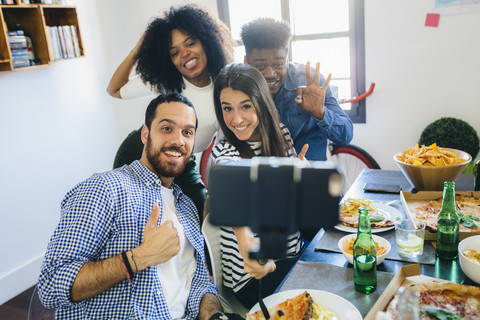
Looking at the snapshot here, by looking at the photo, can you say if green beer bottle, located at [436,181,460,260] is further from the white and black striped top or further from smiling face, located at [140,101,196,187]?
smiling face, located at [140,101,196,187]

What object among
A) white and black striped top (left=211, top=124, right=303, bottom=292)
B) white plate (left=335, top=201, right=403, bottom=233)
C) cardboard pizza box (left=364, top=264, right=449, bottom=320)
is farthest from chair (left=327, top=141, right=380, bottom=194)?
cardboard pizza box (left=364, top=264, right=449, bottom=320)

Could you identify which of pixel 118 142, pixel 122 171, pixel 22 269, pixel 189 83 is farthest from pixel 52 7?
pixel 122 171

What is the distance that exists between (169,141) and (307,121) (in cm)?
79

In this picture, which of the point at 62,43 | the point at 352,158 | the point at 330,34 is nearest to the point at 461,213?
the point at 352,158

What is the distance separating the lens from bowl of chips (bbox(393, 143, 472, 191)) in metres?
1.59

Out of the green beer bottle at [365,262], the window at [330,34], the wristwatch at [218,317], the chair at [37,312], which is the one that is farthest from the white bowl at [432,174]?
the window at [330,34]

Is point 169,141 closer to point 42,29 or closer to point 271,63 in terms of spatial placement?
point 271,63

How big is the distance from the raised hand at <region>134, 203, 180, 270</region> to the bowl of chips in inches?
38.5

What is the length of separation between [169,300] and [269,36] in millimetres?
1253

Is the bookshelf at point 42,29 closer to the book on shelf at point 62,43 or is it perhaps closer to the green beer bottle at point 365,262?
the book on shelf at point 62,43

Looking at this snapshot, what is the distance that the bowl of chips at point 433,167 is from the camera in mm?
1594

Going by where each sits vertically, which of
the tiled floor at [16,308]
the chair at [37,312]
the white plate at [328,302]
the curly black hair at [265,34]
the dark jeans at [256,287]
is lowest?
the tiled floor at [16,308]

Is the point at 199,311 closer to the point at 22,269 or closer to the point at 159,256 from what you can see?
the point at 159,256

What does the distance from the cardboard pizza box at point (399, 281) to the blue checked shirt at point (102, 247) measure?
703 mm
